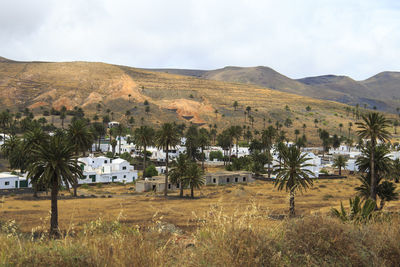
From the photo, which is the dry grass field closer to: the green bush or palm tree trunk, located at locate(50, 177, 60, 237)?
palm tree trunk, located at locate(50, 177, 60, 237)

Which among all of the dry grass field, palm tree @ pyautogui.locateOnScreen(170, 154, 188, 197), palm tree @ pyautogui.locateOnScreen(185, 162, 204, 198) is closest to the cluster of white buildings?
the dry grass field

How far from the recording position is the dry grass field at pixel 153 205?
30.5 metres

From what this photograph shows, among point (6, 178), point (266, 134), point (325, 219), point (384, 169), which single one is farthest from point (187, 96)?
point (325, 219)

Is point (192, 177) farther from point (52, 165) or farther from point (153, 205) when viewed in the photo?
point (52, 165)

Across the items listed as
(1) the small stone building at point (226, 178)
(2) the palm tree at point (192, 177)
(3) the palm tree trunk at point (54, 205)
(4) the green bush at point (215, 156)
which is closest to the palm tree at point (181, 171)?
(2) the palm tree at point (192, 177)

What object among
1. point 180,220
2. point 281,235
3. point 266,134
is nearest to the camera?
point 281,235

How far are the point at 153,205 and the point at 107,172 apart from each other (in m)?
29.7

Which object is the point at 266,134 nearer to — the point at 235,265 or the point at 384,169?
the point at 384,169

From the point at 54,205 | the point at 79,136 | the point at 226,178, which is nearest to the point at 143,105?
the point at 226,178

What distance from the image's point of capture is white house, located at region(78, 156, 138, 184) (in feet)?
225

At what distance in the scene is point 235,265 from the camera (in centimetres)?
569

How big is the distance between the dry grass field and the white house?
3353 millimetres

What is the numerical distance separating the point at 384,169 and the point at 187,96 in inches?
6119

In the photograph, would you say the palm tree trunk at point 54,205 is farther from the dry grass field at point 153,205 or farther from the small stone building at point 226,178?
the small stone building at point 226,178
